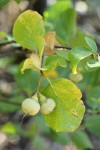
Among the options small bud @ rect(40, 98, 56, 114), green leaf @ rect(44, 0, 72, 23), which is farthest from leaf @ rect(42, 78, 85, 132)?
green leaf @ rect(44, 0, 72, 23)

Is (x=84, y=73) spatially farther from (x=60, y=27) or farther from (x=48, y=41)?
(x=48, y=41)

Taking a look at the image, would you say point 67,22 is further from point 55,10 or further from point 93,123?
point 93,123

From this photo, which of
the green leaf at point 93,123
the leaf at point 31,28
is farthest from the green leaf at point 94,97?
the leaf at point 31,28

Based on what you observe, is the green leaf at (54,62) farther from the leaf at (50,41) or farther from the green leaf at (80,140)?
the green leaf at (80,140)

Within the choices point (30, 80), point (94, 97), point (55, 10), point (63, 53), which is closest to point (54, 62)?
point (63, 53)

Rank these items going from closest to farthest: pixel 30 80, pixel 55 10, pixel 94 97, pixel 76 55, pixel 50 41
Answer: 1. pixel 76 55
2. pixel 50 41
3. pixel 94 97
4. pixel 30 80
5. pixel 55 10

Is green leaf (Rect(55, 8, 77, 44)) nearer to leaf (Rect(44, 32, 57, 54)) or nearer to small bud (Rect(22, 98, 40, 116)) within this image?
leaf (Rect(44, 32, 57, 54))

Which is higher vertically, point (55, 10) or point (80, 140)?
point (55, 10)

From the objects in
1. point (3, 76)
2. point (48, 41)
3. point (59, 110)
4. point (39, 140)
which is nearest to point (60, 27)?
point (48, 41)
